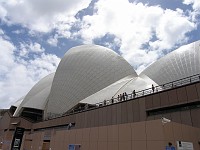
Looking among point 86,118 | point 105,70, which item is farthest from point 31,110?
point 86,118

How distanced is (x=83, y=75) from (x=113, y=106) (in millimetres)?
18910

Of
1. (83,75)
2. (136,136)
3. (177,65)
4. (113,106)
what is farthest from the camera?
(83,75)

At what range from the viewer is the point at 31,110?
50.8 metres

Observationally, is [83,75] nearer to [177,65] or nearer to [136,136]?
[177,65]

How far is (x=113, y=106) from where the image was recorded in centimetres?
2102

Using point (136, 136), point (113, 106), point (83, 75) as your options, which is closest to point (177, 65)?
point (113, 106)

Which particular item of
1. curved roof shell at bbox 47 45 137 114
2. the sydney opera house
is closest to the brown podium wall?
the sydney opera house

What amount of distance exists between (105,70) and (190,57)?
14.8m

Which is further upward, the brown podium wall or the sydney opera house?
the sydney opera house

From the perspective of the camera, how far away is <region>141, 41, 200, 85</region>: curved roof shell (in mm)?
→ 27719

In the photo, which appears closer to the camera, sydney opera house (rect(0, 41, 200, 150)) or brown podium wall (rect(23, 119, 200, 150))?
brown podium wall (rect(23, 119, 200, 150))

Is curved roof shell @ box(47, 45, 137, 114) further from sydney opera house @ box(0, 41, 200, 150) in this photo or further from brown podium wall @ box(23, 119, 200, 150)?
brown podium wall @ box(23, 119, 200, 150)

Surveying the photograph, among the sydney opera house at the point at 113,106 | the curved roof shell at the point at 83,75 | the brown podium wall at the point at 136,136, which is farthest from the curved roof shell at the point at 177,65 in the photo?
the brown podium wall at the point at 136,136

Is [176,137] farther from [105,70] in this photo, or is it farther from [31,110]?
[31,110]
